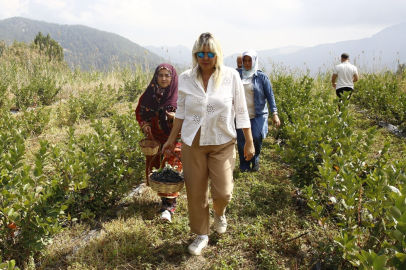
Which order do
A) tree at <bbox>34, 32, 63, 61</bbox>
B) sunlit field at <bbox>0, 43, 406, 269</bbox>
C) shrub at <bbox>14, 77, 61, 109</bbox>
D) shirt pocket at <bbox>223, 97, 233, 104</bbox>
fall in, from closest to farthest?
sunlit field at <bbox>0, 43, 406, 269</bbox> < shirt pocket at <bbox>223, 97, 233, 104</bbox> < shrub at <bbox>14, 77, 61, 109</bbox> < tree at <bbox>34, 32, 63, 61</bbox>

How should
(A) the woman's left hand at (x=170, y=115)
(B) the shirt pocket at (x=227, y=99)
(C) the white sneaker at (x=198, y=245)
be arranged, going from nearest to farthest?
(B) the shirt pocket at (x=227, y=99)
(C) the white sneaker at (x=198, y=245)
(A) the woman's left hand at (x=170, y=115)

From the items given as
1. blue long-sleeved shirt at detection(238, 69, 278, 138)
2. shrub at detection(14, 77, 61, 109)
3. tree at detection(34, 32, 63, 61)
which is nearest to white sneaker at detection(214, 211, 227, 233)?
blue long-sleeved shirt at detection(238, 69, 278, 138)

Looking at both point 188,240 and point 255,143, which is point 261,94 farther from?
point 188,240

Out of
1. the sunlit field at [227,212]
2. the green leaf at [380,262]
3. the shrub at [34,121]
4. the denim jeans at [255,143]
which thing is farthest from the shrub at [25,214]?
the shrub at [34,121]

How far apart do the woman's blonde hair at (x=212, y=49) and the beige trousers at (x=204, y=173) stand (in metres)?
0.50

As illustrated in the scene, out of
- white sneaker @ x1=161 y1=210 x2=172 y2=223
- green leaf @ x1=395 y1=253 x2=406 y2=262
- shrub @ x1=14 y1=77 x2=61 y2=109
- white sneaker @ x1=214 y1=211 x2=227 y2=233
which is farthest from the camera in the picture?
shrub @ x1=14 y1=77 x2=61 y2=109

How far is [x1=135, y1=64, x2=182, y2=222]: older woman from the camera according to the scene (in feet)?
10.7

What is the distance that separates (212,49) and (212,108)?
18.4 inches

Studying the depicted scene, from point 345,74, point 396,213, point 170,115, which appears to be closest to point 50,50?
point 345,74

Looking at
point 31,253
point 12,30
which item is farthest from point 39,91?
point 12,30

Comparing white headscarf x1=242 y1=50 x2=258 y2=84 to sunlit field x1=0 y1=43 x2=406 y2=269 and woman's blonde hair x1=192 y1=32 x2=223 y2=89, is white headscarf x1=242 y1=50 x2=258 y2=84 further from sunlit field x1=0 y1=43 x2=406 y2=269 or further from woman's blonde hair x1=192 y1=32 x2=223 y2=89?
Result: woman's blonde hair x1=192 y1=32 x2=223 y2=89

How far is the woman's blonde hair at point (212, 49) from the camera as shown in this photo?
229 centimetres

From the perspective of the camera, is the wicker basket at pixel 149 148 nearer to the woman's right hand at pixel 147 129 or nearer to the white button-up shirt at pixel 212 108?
the woman's right hand at pixel 147 129

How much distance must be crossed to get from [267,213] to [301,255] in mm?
830
